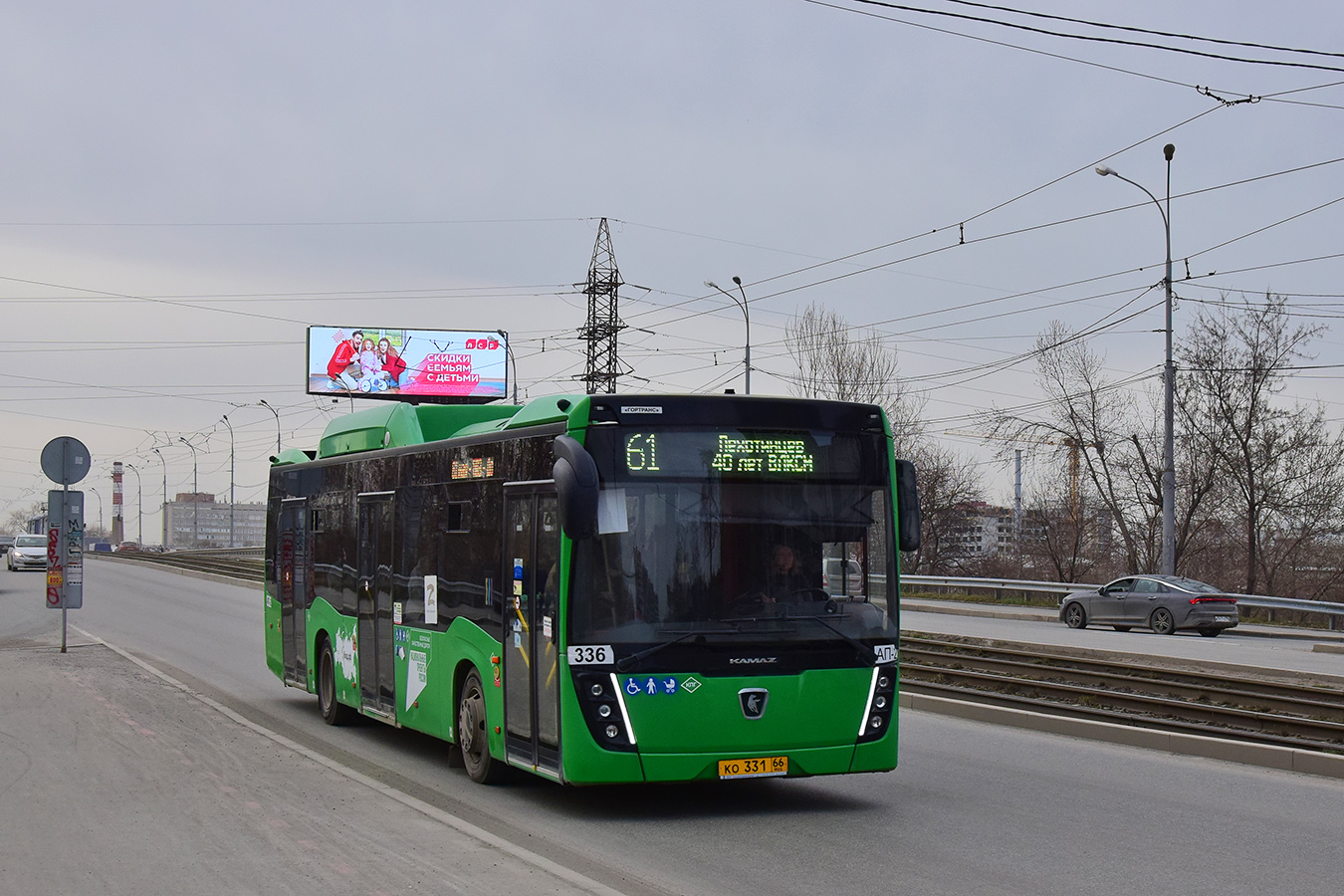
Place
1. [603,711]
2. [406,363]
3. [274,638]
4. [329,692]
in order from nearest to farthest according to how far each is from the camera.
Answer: [603,711] < [329,692] < [274,638] < [406,363]

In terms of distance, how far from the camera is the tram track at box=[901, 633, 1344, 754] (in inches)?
544

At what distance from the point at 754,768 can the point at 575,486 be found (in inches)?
86.3

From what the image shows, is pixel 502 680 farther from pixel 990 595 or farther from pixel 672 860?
pixel 990 595

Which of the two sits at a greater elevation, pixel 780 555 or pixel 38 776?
pixel 780 555

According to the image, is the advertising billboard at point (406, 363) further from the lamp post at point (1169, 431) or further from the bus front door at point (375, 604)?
the bus front door at point (375, 604)

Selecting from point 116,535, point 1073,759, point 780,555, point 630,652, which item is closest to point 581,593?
point 630,652

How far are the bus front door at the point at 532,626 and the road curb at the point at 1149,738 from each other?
6134 mm

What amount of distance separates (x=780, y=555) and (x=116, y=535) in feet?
624

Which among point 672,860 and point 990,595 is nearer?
point 672,860

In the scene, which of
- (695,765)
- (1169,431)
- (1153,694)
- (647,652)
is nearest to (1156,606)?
(1169,431)

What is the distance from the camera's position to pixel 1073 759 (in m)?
11.8

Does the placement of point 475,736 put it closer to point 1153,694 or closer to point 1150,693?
point 1153,694

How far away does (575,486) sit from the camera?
334 inches

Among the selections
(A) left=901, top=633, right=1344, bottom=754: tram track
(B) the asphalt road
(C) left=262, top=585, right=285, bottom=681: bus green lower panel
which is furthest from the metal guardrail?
(C) left=262, top=585, right=285, bottom=681: bus green lower panel
